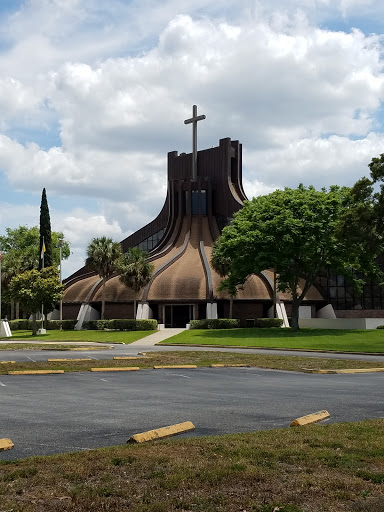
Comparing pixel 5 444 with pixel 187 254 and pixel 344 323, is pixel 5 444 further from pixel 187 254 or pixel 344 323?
pixel 187 254

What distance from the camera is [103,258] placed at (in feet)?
234

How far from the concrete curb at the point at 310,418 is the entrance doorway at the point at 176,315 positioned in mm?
61926

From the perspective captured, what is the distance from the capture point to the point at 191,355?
3278 centimetres

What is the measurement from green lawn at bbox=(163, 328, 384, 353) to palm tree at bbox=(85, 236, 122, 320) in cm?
1670

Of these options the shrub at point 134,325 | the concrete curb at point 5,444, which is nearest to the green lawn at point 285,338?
the shrub at point 134,325

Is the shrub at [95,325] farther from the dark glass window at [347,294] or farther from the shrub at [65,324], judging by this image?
the dark glass window at [347,294]

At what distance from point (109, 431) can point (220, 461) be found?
3074 millimetres

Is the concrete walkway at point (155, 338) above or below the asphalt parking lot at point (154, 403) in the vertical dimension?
below

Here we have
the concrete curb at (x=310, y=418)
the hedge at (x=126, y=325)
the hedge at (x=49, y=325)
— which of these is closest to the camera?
the concrete curb at (x=310, y=418)

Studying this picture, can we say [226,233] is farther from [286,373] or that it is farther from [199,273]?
[286,373]

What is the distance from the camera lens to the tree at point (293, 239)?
2203 inches

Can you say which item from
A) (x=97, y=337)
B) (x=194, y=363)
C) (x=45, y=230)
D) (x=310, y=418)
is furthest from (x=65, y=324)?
(x=310, y=418)

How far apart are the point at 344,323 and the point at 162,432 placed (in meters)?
56.1

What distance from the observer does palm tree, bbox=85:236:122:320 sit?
234 feet
